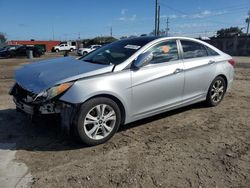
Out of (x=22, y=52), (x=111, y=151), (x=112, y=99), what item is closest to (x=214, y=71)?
(x=112, y=99)

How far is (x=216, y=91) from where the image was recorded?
231 inches

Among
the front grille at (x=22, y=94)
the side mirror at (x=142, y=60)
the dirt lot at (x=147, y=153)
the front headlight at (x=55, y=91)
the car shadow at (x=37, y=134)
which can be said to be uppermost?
the side mirror at (x=142, y=60)

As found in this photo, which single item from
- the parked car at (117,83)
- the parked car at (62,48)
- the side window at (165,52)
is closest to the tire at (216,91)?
the parked car at (117,83)

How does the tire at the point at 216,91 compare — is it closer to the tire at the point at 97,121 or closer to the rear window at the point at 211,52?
the rear window at the point at 211,52

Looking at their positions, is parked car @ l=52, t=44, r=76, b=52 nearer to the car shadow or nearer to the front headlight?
the car shadow

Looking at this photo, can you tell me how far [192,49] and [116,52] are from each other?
1522 millimetres

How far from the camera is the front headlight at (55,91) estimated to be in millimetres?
3762

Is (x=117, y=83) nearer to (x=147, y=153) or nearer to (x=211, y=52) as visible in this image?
(x=147, y=153)

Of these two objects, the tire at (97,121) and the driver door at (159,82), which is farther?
the driver door at (159,82)

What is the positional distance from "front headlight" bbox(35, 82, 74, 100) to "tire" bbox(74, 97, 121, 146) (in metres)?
0.33

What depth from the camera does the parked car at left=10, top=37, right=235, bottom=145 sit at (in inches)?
150

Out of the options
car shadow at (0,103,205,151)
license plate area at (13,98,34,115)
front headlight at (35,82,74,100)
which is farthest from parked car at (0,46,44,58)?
front headlight at (35,82,74,100)

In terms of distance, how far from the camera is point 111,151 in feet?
12.7

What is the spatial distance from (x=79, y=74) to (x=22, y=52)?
30.7 m
